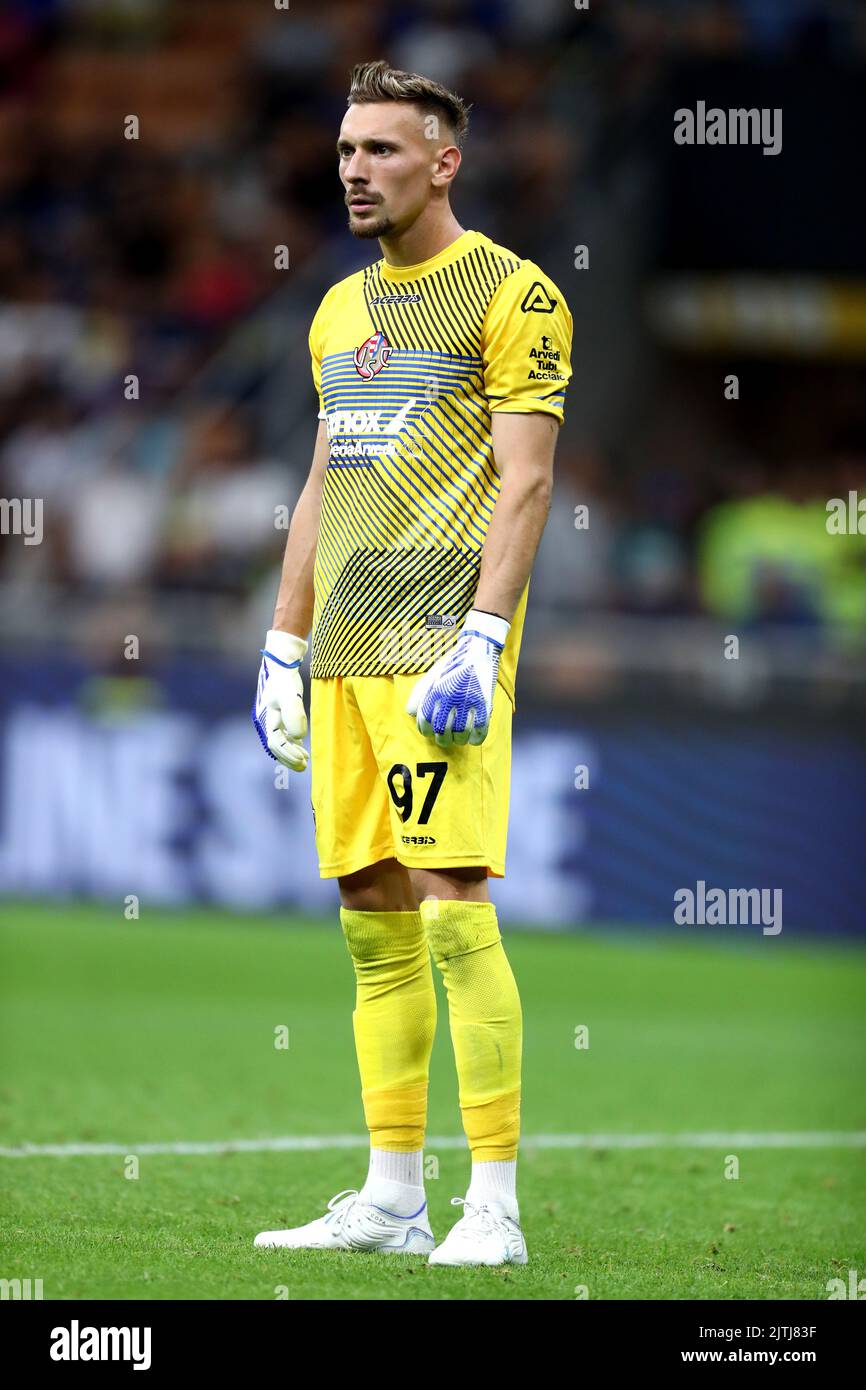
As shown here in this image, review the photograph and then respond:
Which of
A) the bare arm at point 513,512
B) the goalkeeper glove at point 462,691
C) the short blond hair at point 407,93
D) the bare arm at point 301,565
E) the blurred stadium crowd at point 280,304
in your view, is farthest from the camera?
the blurred stadium crowd at point 280,304

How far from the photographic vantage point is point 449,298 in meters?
5.40

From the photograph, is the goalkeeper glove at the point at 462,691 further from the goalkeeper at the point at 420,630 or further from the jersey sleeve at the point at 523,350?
the jersey sleeve at the point at 523,350

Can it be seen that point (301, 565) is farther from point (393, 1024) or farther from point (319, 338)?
point (393, 1024)

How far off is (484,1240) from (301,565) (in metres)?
1.83

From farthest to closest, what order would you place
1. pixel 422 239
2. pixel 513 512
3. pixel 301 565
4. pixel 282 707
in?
pixel 301 565 < pixel 282 707 < pixel 422 239 < pixel 513 512

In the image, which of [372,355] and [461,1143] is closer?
[372,355]

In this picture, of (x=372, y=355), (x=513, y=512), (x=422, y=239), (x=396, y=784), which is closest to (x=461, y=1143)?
(x=396, y=784)

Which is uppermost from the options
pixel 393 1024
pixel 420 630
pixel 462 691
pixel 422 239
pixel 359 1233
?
pixel 422 239

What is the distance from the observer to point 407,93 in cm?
537

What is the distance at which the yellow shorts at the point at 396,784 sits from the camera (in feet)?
17.2

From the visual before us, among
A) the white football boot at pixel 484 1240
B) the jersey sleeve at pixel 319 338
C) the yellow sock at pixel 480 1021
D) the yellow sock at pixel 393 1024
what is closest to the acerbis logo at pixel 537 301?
the jersey sleeve at pixel 319 338

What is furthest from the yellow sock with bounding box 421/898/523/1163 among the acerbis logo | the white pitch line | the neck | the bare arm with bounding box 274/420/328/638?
the white pitch line

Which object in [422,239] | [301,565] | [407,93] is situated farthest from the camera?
[301,565]

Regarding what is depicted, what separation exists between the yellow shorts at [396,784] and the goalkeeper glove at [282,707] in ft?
0.22
